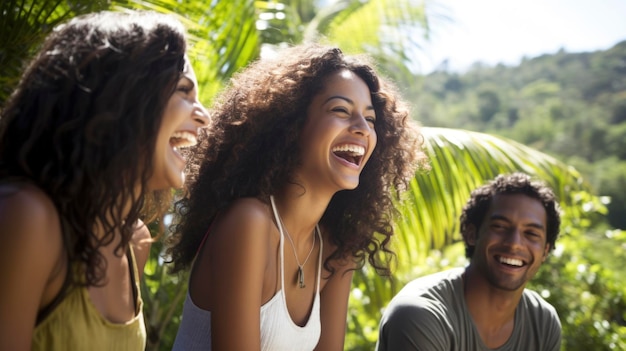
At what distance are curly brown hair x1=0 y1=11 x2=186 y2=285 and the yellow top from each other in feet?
0.23

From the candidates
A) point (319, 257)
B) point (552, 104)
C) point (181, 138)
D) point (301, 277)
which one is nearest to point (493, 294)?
point (319, 257)

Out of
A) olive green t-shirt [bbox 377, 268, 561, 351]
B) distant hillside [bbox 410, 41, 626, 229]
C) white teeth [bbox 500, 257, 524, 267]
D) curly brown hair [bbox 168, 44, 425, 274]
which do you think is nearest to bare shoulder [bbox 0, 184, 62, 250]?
curly brown hair [bbox 168, 44, 425, 274]

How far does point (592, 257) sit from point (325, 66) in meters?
3.91

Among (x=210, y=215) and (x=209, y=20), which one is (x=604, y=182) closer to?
(x=209, y=20)

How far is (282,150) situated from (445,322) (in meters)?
1.16

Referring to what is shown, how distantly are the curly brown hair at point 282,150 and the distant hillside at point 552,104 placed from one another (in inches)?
351

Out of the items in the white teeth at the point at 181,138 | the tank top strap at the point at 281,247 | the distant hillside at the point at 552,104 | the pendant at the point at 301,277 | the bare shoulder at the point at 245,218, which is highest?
the white teeth at the point at 181,138

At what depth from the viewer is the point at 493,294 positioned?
3348 mm

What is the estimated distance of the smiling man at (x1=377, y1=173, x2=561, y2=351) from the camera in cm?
314

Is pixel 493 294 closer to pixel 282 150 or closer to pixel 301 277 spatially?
pixel 301 277

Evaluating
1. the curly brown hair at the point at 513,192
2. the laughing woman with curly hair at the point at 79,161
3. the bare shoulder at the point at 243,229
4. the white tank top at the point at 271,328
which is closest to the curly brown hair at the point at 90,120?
the laughing woman with curly hair at the point at 79,161

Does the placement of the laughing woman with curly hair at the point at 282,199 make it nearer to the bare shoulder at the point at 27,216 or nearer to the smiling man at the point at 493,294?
the smiling man at the point at 493,294

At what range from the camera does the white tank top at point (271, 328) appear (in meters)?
2.49

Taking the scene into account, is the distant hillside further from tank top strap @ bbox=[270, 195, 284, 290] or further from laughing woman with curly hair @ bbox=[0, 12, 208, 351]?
laughing woman with curly hair @ bbox=[0, 12, 208, 351]
